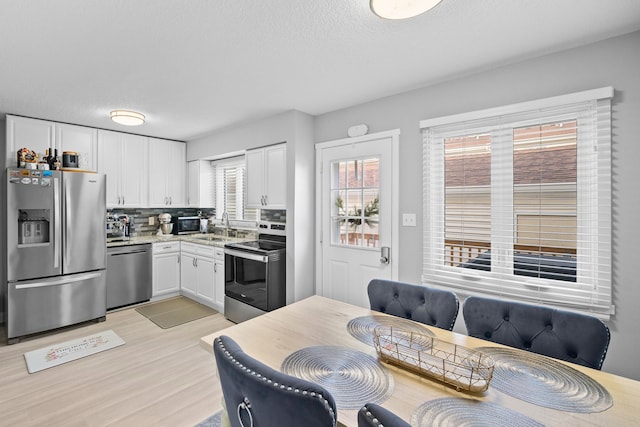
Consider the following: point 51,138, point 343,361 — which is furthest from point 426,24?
point 51,138

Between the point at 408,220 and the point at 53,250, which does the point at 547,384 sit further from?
the point at 53,250

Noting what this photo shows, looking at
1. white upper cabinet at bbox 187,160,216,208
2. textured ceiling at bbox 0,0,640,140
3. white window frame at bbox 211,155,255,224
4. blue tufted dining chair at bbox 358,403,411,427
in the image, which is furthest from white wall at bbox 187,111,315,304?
blue tufted dining chair at bbox 358,403,411,427

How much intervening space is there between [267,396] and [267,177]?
3017 mm

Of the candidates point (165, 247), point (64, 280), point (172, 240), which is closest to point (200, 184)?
point (172, 240)

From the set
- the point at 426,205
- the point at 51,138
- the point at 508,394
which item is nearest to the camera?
the point at 508,394

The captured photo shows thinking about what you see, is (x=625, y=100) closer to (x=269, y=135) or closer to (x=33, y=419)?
(x=269, y=135)

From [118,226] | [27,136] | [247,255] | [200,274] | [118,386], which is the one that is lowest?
[118,386]

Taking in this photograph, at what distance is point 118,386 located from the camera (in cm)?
239

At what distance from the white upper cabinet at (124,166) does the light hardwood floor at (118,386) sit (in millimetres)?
1849

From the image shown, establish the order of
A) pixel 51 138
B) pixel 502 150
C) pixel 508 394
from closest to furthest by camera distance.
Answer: pixel 508 394 → pixel 502 150 → pixel 51 138

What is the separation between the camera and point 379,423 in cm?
67

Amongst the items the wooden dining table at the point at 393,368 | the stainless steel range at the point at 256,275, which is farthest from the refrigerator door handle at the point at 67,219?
the wooden dining table at the point at 393,368

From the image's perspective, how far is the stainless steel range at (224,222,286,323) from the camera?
3.32 meters

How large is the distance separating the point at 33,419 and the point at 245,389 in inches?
84.8
